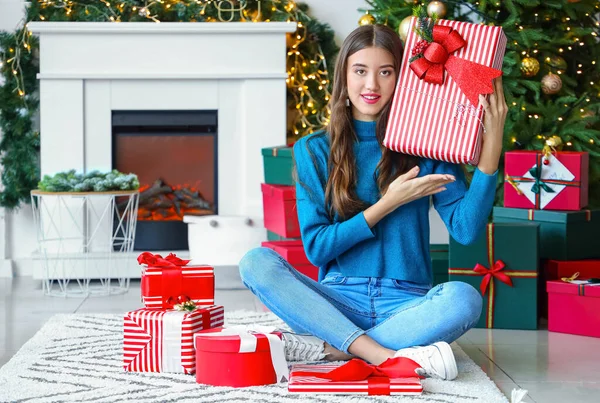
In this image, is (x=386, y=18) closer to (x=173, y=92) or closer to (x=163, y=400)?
(x=173, y=92)

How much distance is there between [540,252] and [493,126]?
1.23 metres

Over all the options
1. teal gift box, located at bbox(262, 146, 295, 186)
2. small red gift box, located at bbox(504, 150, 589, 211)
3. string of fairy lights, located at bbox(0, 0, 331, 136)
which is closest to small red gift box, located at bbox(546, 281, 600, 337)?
small red gift box, located at bbox(504, 150, 589, 211)

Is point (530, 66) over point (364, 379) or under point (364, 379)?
over

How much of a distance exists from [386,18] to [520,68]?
0.62m

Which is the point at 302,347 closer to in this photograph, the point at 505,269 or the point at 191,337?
the point at 191,337

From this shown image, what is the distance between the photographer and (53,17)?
4316 millimetres

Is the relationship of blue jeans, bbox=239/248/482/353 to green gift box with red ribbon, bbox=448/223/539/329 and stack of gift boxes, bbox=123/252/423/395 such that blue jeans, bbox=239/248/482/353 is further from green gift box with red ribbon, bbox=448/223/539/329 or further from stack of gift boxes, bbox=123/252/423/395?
green gift box with red ribbon, bbox=448/223/539/329

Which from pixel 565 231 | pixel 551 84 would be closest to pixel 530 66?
pixel 551 84

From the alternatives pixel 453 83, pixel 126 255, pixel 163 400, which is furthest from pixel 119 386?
pixel 126 255

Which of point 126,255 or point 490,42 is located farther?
point 126,255

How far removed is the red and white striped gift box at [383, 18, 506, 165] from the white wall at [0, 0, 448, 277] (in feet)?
7.49

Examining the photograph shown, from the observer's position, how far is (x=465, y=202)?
2303mm

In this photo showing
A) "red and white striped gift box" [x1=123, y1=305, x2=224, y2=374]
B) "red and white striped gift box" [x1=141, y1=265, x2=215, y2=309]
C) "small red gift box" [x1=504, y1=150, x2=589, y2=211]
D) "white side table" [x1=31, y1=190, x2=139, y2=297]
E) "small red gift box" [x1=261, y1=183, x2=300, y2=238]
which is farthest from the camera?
"white side table" [x1=31, y1=190, x2=139, y2=297]

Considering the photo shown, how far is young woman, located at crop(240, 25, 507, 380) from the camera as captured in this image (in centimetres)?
225
